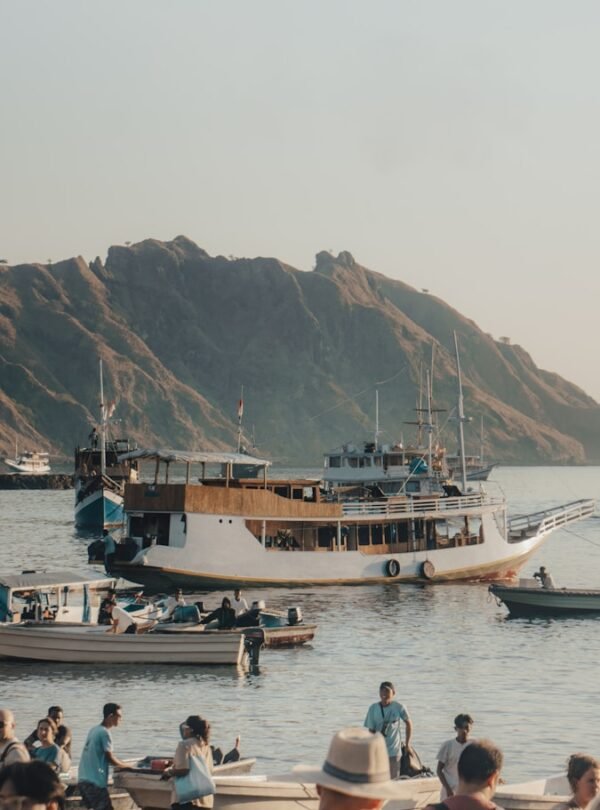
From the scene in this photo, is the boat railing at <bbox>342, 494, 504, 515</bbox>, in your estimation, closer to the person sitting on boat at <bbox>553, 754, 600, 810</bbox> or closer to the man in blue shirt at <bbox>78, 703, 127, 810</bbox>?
the man in blue shirt at <bbox>78, 703, 127, 810</bbox>

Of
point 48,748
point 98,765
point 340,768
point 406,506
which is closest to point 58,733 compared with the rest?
point 48,748

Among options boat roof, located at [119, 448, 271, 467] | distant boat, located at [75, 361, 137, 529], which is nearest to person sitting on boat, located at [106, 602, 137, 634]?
boat roof, located at [119, 448, 271, 467]

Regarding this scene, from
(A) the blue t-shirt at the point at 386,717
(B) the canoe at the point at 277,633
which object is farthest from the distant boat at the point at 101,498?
(A) the blue t-shirt at the point at 386,717

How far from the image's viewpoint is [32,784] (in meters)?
7.07

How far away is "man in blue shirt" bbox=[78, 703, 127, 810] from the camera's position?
1848 cm

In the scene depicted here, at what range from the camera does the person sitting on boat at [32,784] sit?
23.2 ft

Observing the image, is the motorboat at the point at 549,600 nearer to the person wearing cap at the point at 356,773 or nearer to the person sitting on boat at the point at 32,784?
the person wearing cap at the point at 356,773

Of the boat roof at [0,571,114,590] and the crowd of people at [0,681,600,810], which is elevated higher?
the boat roof at [0,571,114,590]

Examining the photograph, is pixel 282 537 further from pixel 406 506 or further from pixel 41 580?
pixel 41 580

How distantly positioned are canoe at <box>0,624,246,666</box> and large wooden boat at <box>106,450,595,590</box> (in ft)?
53.3

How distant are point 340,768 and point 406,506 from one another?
179 feet

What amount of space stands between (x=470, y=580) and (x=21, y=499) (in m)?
140

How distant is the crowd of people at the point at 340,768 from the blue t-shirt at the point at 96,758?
0.01 meters

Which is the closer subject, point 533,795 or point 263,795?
point 533,795
